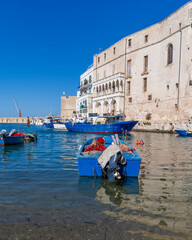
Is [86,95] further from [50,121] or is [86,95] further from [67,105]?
[67,105]

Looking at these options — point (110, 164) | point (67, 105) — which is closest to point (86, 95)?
point (67, 105)

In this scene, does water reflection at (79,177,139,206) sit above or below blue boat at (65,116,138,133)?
below

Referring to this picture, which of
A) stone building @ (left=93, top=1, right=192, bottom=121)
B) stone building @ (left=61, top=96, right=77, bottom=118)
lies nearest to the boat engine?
stone building @ (left=93, top=1, right=192, bottom=121)

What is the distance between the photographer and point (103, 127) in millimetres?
31156

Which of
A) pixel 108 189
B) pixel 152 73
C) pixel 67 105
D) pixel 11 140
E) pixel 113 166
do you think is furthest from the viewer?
pixel 67 105

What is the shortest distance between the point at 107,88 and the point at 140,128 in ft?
42.9

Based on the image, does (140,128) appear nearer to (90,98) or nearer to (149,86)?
(149,86)

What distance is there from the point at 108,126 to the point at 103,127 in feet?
3.65

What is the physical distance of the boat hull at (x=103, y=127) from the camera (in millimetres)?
28812

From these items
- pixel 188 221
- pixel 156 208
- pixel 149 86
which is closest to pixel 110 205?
pixel 156 208

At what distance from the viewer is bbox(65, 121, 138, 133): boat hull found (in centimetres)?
2881

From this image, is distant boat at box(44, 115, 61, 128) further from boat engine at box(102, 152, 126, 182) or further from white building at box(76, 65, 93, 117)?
boat engine at box(102, 152, 126, 182)

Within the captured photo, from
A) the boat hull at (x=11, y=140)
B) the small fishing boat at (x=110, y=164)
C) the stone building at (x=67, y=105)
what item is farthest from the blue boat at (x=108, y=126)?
the stone building at (x=67, y=105)

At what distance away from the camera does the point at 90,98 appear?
47500mm
